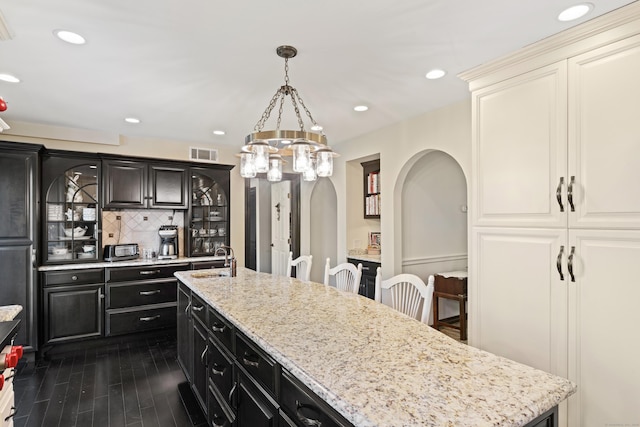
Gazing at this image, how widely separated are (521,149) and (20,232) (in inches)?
181

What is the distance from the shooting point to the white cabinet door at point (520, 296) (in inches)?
75.8

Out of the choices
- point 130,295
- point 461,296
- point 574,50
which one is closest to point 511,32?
point 574,50

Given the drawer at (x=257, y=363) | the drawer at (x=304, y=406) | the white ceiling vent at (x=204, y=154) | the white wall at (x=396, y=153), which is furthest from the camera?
the white ceiling vent at (x=204, y=154)

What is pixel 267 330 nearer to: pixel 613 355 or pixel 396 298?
pixel 396 298

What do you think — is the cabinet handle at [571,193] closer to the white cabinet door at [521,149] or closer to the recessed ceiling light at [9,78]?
the white cabinet door at [521,149]

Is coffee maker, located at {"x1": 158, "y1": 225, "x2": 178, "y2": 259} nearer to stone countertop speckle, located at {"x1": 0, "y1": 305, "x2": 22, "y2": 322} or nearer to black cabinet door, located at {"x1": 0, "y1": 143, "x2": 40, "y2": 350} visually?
black cabinet door, located at {"x1": 0, "y1": 143, "x2": 40, "y2": 350}

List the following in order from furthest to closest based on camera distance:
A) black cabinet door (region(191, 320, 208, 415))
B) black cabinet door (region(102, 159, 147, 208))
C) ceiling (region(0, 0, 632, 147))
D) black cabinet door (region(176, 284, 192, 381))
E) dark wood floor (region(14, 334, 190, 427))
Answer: black cabinet door (region(102, 159, 147, 208))
black cabinet door (region(176, 284, 192, 381))
dark wood floor (region(14, 334, 190, 427))
black cabinet door (region(191, 320, 208, 415))
ceiling (region(0, 0, 632, 147))

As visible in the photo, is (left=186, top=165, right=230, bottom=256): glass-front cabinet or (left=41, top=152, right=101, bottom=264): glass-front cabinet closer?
(left=41, top=152, right=101, bottom=264): glass-front cabinet

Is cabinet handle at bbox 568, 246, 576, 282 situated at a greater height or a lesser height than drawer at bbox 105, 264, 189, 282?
greater

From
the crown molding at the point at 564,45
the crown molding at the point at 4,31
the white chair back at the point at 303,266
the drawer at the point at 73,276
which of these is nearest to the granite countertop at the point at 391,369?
the white chair back at the point at 303,266

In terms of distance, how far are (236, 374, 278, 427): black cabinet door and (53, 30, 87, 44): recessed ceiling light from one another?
2193 millimetres

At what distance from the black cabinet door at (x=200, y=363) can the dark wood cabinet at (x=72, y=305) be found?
2.01 metres

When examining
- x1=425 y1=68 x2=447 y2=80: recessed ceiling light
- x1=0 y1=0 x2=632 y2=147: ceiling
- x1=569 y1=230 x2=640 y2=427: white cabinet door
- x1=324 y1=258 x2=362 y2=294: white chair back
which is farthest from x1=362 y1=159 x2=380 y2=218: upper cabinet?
x1=569 y1=230 x2=640 y2=427: white cabinet door

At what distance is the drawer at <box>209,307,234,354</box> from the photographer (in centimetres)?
177
